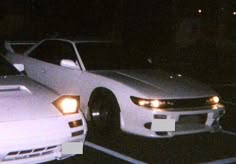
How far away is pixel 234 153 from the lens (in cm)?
629

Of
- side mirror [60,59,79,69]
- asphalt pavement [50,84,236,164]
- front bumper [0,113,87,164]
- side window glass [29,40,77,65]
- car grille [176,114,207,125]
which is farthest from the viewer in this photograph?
side window glass [29,40,77,65]

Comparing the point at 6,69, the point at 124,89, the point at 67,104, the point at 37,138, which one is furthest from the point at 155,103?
the point at 37,138

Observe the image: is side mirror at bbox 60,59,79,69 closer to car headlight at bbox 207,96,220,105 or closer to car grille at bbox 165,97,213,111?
car grille at bbox 165,97,213,111

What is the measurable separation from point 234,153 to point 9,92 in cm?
318

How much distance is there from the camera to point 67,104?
4.90 m

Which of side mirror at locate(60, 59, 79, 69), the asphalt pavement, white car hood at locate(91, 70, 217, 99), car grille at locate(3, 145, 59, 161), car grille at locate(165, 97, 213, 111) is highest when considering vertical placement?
side mirror at locate(60, 59, 79, 69)

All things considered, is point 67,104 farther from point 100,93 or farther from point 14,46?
point 14,46

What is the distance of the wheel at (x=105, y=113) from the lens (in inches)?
254

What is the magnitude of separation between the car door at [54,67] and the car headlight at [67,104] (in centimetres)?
205

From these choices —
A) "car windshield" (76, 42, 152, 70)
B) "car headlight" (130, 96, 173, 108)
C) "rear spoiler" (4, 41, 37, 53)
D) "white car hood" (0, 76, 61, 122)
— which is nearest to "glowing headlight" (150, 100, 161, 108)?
"car headlight" (130, 96, 173, 108)

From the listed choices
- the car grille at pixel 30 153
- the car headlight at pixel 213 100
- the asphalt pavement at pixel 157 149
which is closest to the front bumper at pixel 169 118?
the car headlight at pixel 213 100

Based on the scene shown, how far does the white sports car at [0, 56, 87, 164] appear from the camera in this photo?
4305 mm

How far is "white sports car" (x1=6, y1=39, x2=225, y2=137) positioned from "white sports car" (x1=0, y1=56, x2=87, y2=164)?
1.38 meters

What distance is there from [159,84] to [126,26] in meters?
12.0
